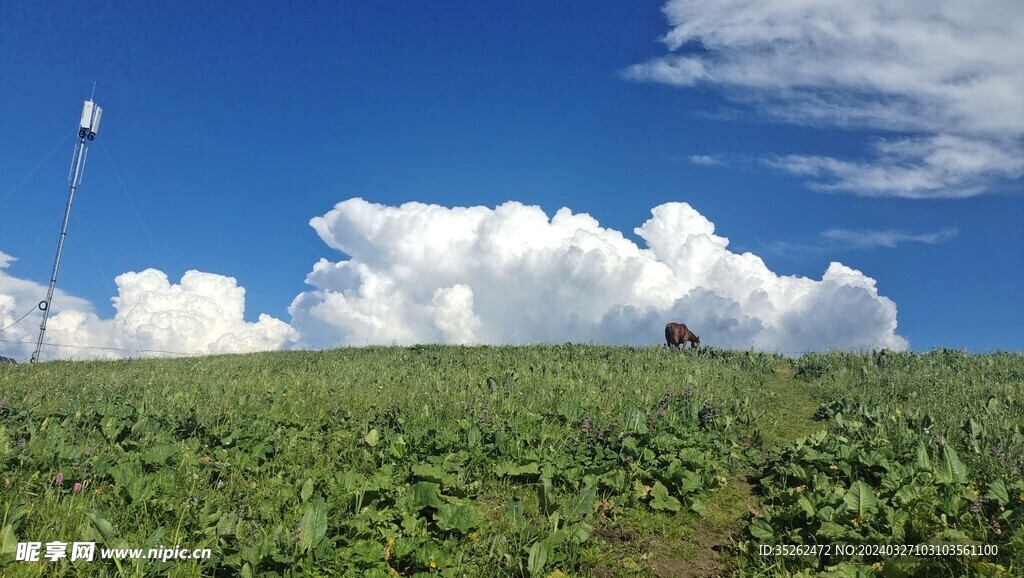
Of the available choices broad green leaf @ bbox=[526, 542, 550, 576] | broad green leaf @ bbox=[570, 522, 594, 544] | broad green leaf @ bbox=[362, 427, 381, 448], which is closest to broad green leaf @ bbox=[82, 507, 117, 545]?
broad green leaf @ bbox=[362, 427, 381, 448]

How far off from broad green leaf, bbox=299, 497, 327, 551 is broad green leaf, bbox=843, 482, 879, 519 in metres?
5.53

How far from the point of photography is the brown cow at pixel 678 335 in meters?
27.2

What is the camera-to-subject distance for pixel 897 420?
11000 mm

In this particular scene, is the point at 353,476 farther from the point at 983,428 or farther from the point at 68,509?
the point at 983,428

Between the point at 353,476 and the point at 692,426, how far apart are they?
6.03m

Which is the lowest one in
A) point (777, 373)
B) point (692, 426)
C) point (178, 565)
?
point (178, 565)

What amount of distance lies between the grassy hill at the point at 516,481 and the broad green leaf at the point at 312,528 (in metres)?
0.02

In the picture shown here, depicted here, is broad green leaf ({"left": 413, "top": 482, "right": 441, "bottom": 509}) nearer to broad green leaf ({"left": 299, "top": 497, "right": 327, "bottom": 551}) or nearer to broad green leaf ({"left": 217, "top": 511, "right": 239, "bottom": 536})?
broad green leaf ({"left": 299, "top": 497, "right": 327, "bottom": 551})

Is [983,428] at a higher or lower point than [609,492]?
higher

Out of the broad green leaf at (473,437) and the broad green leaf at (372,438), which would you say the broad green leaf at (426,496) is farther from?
the broad green leaf at (372,438)

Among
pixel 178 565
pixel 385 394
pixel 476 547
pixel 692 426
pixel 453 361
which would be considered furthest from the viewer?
pixel 453 361

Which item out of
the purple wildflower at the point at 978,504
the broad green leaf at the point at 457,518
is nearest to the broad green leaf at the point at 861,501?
the purple wildflower at the point at 978,504

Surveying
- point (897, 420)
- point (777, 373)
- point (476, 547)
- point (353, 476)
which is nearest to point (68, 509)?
point (353, 476)

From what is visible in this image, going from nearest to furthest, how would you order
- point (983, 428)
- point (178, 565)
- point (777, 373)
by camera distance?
1. point (178, 565)
2. point (983, 428)
3. point (777, 373)
